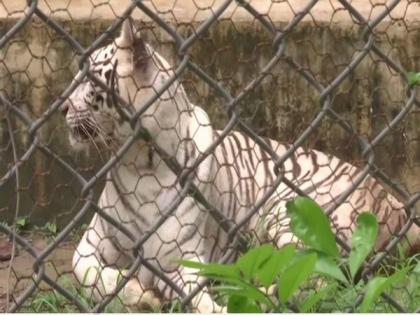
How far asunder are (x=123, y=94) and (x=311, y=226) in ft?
4.50

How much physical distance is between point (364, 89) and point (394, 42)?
0.73 ft

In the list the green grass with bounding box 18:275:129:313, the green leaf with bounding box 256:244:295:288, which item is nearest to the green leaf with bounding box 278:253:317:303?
the green leaf with bounding box 256:244:295:288

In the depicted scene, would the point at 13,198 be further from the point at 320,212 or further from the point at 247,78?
the point at 320,212

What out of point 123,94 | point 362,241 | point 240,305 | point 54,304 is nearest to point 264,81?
point 123,94

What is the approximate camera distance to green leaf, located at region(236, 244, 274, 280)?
1.89 meters

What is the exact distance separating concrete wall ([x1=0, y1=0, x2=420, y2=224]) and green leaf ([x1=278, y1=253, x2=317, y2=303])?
2622 mm

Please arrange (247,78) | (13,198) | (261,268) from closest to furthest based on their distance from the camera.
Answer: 1. (261,268)
2. (247,78)
3. (13,198)

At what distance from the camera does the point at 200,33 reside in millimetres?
2150

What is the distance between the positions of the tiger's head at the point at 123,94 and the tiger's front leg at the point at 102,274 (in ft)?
0.98

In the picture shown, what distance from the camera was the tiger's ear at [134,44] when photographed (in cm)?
353

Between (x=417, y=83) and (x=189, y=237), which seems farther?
(x=189, y=237)

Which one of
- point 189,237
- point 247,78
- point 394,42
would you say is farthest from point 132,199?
point 394,42

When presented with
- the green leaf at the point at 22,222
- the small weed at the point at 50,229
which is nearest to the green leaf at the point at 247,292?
the small weed at the point at 50,229

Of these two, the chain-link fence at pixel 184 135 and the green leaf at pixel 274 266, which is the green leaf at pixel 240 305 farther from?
the chain-link fence at pixel 184 135
